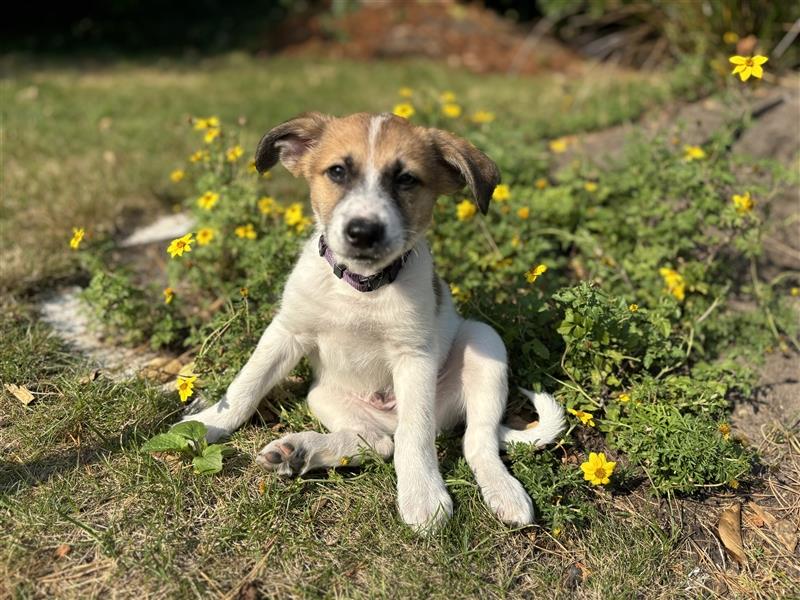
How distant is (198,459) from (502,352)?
1.53 meters

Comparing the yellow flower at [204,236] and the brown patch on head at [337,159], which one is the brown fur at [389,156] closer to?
the brown patch on head at [337,159]

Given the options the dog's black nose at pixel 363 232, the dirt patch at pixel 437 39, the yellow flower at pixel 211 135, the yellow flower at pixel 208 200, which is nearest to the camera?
the dog's black nose at pixel 363 232

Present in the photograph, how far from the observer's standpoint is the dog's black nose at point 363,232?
2.86 meters

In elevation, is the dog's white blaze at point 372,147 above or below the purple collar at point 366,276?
above

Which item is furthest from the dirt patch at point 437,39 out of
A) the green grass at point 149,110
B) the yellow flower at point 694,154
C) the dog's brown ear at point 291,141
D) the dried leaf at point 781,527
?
the dried leaf at point 781,527

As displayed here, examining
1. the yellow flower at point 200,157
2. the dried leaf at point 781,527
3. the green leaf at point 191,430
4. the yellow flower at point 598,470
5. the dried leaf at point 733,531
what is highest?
the yellow flower at point 200,157

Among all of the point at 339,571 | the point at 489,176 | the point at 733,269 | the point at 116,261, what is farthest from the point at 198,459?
the point at 733,269

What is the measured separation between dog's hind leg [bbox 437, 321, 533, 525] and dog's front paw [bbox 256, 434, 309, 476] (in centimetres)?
76

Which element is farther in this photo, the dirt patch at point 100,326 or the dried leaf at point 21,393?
the dirt patch at point 100,326

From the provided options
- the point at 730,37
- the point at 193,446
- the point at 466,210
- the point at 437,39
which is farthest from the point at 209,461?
the point at 437,39

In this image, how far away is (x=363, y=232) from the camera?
286 cm

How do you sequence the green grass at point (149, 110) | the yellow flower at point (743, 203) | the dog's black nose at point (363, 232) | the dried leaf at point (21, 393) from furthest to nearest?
the green grass at point (149, 110) < the yellow flower at point (743, 203) < the dried leaf at point (21, 393) < the dog's black nose at point (363, 232)

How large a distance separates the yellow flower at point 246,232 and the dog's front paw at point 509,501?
83.1 inches

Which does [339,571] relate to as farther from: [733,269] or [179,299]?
[733,269]
